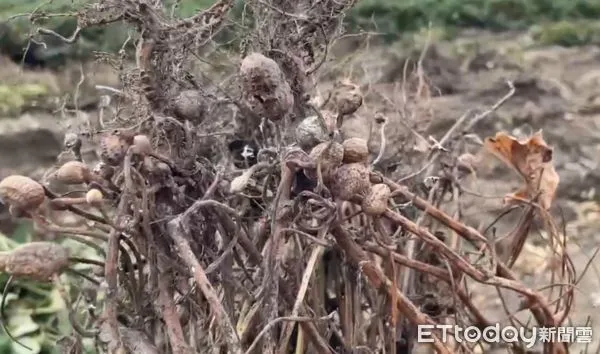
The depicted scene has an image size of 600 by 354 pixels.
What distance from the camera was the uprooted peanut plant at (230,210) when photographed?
551mm

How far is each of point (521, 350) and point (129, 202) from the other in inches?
16.6

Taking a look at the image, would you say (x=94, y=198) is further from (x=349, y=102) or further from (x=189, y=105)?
(x=349, y=102)

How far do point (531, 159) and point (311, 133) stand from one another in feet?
1.00

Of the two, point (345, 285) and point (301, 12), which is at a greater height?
point (301, 12)

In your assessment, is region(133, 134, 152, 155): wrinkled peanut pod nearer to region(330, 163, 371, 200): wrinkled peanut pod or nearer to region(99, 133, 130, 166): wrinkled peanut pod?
region(99, 133, 130, 166): wrinkled peanut pod

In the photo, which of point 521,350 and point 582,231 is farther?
point 582,231

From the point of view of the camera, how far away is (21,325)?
1.26 metres

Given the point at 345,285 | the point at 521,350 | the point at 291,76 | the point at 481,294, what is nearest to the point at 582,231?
the point at 481,294

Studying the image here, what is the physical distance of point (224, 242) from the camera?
60 centimetres

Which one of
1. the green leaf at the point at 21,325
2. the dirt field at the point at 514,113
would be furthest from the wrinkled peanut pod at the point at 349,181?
the green leaf at the point at 21,325

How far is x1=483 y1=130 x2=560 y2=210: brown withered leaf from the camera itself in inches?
30.6

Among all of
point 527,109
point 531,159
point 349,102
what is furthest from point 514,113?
point 349,102

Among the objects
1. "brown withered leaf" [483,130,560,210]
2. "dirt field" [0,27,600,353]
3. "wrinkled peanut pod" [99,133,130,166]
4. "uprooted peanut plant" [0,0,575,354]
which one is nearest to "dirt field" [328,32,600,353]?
"dirt field" [0,27,600,353]

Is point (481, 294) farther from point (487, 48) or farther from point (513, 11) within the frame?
point (513, 11)
